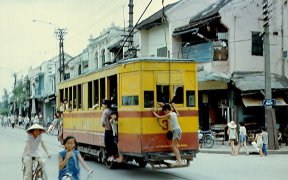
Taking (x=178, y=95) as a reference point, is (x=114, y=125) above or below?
below

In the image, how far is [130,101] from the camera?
1352cm

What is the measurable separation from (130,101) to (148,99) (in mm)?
552

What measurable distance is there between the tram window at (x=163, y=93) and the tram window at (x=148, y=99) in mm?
212

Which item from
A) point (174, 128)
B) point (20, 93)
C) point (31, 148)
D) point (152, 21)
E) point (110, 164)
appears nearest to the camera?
point (31, 148)

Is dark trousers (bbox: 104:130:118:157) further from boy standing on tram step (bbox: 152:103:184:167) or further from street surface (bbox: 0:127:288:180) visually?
boy standing on tram step (bbox: 152:103:184:167)

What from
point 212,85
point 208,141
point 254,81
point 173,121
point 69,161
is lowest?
point 208,141

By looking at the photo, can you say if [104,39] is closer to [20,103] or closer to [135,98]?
[135,98]

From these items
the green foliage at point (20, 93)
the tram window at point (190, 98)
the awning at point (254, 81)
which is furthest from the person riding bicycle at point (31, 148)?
the green foliage at point (20, 93)

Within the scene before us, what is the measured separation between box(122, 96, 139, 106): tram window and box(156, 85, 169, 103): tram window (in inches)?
24.0

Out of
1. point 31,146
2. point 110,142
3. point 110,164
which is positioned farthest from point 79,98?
point 31,146

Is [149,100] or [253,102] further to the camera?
[253,102]

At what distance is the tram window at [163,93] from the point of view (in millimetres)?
13430

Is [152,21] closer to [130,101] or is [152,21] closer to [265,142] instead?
[265,142]

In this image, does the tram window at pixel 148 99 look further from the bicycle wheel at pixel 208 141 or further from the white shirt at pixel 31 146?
the bicycle wheel at pixel 208 141
